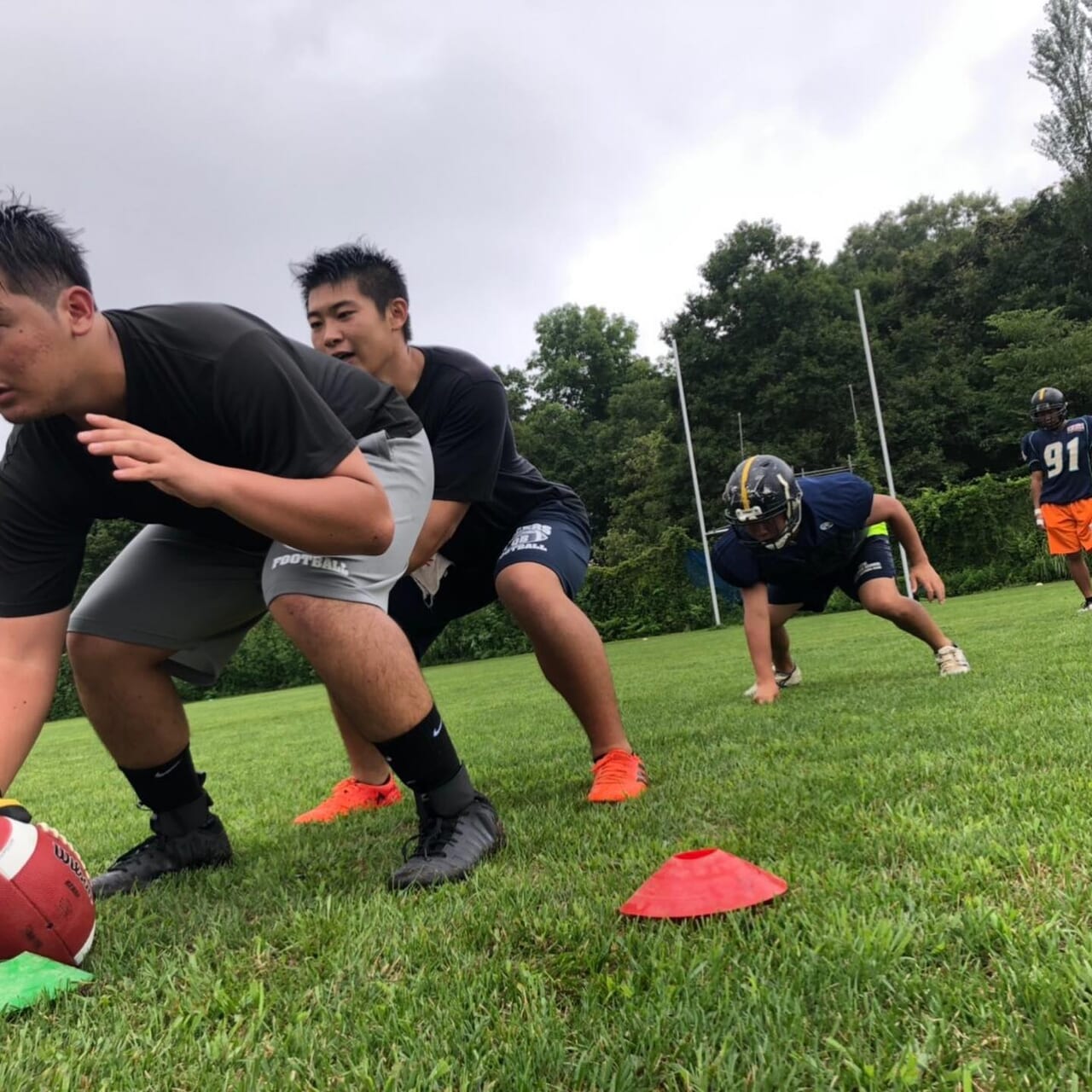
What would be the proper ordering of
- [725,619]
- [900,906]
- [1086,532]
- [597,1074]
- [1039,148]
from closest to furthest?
[597,1074], [900,906], [1086,532], [725,619], [1039,148]

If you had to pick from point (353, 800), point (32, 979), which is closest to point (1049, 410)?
point (353, 800)

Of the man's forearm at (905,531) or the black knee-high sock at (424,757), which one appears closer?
the black knee-high sock at (424,757)

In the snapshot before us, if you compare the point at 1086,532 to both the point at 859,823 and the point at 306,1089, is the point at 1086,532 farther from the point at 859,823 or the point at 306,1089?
the point at 306,1089

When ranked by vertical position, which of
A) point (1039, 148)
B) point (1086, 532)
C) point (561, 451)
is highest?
point (1039, 148)

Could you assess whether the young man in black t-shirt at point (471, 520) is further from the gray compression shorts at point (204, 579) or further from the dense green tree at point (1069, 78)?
the dense green tree at point (1069, 78)

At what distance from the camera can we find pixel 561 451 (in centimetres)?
4775

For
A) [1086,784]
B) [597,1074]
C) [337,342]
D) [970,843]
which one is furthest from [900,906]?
[337,342]

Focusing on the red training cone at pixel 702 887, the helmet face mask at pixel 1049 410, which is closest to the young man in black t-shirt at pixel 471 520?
the red training cone at pixel 702 887

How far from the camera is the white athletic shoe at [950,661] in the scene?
4934 mm

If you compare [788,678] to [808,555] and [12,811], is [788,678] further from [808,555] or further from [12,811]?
[12,811]

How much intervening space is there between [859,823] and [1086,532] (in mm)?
9362

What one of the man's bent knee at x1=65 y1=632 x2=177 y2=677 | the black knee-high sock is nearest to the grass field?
the black knee-high sock

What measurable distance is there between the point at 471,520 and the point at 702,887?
2.18 metres

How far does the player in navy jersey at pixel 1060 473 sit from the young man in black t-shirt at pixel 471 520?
313 inches
